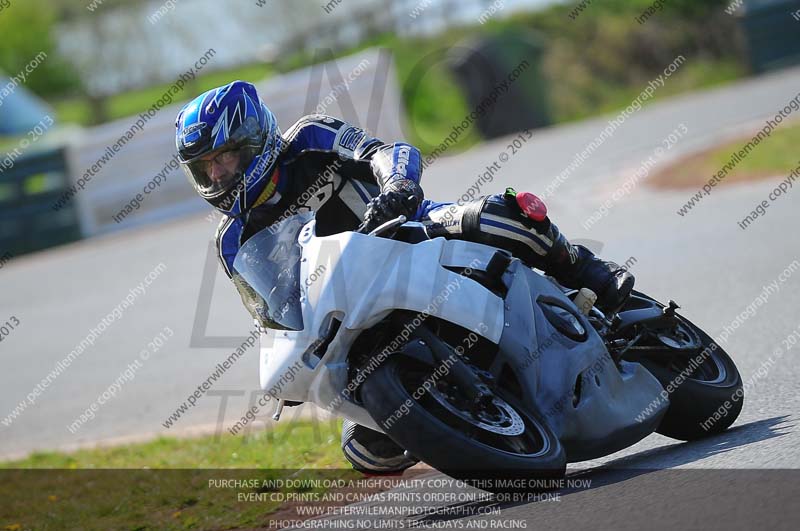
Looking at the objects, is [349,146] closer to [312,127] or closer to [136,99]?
[312,127]

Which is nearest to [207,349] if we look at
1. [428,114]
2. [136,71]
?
[428,114]

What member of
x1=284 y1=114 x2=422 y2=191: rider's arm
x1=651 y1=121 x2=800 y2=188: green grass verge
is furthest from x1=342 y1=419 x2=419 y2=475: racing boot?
x1=651 y1=121 x2=800 y2=188: green grass verge

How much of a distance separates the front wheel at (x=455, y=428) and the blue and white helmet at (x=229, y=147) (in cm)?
123

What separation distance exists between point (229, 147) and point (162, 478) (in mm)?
2555

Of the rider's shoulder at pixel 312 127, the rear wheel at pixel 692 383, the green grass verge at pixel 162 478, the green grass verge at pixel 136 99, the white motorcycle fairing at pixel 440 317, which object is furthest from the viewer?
the green grass verge at pixel 136 99

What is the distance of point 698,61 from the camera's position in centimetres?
2731

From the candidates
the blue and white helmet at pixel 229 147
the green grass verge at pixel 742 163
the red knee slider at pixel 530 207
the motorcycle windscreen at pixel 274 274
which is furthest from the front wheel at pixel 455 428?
the green grass verge at pixel 742 163

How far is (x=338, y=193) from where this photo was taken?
5508 millimetres

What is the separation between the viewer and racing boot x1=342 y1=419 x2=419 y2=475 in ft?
17.0

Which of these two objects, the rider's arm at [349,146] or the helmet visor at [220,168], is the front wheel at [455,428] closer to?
the rider's arm at [349,146]

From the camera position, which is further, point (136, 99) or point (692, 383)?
point (136, 99)

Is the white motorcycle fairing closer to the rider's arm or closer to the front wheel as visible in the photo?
the front wheel

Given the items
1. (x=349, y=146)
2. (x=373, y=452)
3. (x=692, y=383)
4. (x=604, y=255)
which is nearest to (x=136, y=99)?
(x=604, y=255)

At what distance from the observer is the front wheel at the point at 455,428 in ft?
13.8
